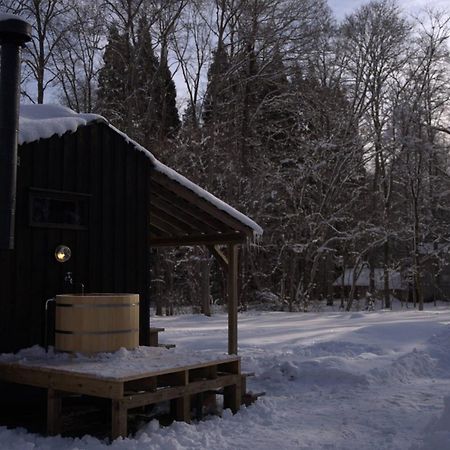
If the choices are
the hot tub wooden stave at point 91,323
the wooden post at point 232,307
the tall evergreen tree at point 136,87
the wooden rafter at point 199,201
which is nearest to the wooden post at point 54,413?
the hot tub wooden stave at point 91,323

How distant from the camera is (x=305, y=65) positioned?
28562 millimetres

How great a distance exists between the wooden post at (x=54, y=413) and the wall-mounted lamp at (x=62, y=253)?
1.76m

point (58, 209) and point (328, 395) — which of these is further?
point (328, 395)

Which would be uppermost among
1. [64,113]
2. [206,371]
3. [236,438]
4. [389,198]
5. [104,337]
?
[389,198]

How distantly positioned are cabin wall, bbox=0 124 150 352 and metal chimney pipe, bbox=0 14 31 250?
32.8 inches

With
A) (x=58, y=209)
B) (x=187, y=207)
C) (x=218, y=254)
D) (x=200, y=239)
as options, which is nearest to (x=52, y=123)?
(x=58, y=209)

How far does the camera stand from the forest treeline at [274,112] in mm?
26109

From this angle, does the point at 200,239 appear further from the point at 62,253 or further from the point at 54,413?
the point at 54,413

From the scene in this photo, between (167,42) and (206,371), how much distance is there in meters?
22.9

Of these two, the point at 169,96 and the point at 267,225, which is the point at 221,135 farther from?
the point at 169,96

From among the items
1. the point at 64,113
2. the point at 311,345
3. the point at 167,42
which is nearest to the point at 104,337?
the point at 64,113

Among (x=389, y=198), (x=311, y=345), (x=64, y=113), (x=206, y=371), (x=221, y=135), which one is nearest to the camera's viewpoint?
(x=206, y=371)

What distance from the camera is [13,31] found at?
6727 millimetres

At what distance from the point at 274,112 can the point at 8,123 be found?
2387 centimetres
